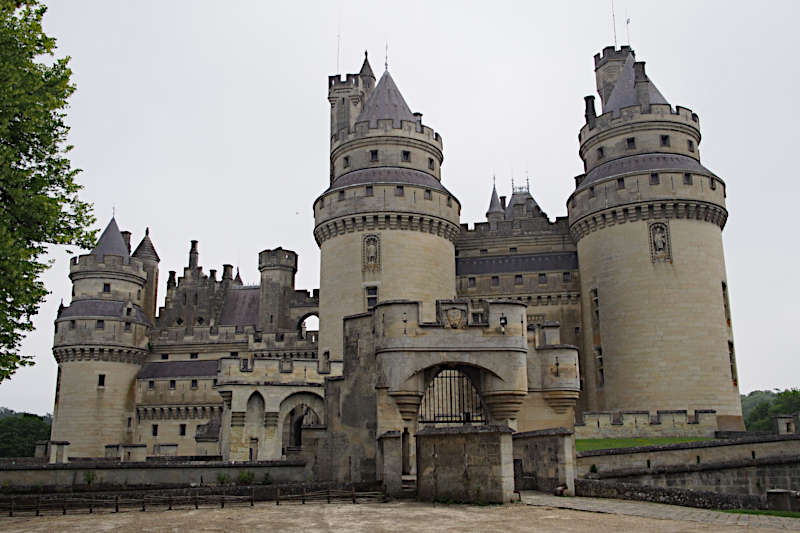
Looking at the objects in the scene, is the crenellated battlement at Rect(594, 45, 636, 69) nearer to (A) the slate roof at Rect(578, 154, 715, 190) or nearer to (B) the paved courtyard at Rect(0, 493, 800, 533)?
(A) the slate roof at Rect(578, 154, 715, 190)

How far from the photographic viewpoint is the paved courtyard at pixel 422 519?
13336 mm

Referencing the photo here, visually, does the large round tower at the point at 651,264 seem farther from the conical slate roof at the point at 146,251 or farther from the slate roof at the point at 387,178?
the conical slate roof at the point at 146,251

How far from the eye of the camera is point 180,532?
42.9 ft

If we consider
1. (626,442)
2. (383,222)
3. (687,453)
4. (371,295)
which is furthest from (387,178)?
(687,453)

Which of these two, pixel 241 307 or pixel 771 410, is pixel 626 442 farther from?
pixel 771 410

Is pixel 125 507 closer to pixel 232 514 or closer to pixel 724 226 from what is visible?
pixel 232 514

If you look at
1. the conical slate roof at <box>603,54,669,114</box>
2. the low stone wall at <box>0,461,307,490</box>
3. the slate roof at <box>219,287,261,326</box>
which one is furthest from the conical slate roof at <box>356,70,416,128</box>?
the low stone wall at <box>0,461,307,490</box>

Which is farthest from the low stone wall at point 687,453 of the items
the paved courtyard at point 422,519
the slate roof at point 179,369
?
the slate roof at point 179,369

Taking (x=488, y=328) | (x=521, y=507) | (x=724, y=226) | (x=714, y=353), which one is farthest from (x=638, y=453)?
(x=724, y=226)

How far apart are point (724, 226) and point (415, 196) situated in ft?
54.6

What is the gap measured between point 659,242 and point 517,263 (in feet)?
29.7

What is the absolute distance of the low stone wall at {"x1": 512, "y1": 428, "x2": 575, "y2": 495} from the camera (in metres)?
19.6

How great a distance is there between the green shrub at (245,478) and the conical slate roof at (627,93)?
27762mm

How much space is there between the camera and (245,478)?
Result: 25.0 m
